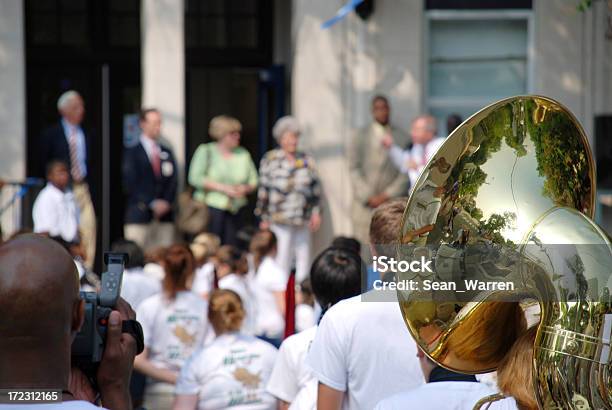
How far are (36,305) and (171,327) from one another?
4.52 meters

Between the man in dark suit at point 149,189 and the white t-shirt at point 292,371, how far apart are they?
22.7 ft

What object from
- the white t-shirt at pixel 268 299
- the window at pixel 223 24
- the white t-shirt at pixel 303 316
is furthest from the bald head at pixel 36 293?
the window at pixel 223 24

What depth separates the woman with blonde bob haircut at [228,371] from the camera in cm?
562

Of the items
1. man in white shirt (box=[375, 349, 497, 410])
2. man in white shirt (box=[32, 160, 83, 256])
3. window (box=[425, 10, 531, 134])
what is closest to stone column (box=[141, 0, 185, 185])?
man in white shirt (box=[32, 160, 83, 256])

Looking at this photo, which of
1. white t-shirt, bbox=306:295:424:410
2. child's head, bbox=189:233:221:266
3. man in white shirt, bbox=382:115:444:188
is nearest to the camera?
white t-shirt, bbox=306:295:424:410

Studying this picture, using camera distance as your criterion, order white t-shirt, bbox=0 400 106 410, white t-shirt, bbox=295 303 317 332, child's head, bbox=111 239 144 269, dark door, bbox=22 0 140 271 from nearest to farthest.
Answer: white t-shirt, bbox=0 400 106 410
white t-shirt, bbox=295 303 317 332
child's head, bbox=111 239 144 269
dark door, bbox=22 0 140 271

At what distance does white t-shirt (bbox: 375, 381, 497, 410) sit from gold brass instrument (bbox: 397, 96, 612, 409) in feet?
0.51

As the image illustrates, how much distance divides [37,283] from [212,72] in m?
11.4

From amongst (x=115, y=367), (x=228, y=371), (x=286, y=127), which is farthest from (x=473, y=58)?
(x=115, y=367)

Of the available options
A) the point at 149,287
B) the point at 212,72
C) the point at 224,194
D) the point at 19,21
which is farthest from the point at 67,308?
the point at 212,72

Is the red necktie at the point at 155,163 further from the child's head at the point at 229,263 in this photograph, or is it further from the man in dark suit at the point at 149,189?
the child's head at the point at 229,263

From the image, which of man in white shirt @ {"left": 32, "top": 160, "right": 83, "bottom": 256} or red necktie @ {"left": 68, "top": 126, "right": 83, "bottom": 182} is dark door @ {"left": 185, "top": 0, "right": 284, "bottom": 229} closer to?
red necktie @ {"left": 68, "top": 126, "right": 83, "bottom": 182}

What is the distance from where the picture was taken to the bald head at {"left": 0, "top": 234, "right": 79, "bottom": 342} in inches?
93.7

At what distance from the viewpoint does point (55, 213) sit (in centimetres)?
1103
